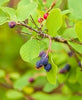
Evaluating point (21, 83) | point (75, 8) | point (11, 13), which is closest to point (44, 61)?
point (11, 13)

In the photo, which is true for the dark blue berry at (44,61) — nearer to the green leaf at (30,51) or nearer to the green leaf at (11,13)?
the green leaf at (30,51)

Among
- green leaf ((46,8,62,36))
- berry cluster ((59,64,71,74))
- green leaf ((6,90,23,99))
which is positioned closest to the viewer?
green leaf ((46,8,62,36))

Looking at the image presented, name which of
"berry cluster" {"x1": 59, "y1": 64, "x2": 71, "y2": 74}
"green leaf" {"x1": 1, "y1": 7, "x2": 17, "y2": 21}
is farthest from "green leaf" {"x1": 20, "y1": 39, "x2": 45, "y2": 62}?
"berry cluster" {"x1": 59, "y1": 64, "x2": 71, "y2": 74}

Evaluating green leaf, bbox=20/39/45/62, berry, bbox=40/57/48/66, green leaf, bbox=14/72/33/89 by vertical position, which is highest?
green leaf, bbox=20/39/45/62

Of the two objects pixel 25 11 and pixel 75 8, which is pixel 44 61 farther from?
pixel 75 8

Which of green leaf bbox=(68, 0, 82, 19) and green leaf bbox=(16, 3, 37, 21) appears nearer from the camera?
green leaf bbox=(16, 3, 37, 21)

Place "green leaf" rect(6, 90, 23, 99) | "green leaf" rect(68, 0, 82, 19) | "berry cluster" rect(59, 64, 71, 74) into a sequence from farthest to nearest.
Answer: "green leaf" rect(6, 90, 23, 99) → "berry cluster" rect(59, 64, 71, 74) → "green leaf" rect(68, 0, 82, 19)

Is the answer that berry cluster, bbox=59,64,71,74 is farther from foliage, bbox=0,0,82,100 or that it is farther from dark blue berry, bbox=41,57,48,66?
dark blue berry, bbox=41,57,48,66
